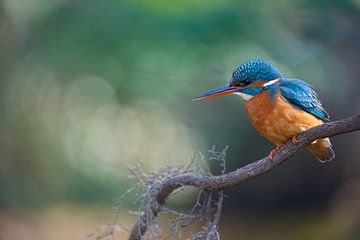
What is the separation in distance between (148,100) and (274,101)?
8.76ft

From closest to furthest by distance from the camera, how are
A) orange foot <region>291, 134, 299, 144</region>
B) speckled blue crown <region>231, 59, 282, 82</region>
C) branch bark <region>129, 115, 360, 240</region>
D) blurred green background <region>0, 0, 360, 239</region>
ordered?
branch bark <region>129, 115, 360, 240</region> → orange foot <region>291, 134, 299, 144</region> → speckled blue crown <region>231, 59, 282, 82</region> → blurred green background <region>0, 0, 360, 239</region>

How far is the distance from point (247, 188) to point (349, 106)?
1.13 metres

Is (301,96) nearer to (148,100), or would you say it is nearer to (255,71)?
(255,71)

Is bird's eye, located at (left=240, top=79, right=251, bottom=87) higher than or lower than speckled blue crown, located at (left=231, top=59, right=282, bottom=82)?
lower

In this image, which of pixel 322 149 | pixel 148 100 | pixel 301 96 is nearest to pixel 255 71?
pixel 301 96

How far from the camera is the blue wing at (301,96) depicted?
1931 millimetres

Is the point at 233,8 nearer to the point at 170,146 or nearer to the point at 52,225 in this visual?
the point at 170,146

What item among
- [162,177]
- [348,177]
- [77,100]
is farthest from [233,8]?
[162,177]

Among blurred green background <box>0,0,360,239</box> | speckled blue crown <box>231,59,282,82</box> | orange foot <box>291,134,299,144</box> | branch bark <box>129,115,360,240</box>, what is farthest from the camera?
blurred green background <box>0,0,360,239</box>

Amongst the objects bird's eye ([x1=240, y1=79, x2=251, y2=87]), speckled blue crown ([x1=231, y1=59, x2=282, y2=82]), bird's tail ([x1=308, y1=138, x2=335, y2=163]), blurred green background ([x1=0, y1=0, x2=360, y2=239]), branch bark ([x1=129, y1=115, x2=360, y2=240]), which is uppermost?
blurred green background ([x1=0, y1=0, x2=360, y2=239])

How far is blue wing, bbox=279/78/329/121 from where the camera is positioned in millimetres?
1931

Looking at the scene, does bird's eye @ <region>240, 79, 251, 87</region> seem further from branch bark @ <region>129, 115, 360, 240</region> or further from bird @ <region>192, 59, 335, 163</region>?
branch bark @ <region>129, 115, 360, 240</region>

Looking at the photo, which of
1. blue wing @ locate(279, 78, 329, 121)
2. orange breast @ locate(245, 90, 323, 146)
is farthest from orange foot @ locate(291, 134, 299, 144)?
blue wing @ locate(279, 78, 329, 121)

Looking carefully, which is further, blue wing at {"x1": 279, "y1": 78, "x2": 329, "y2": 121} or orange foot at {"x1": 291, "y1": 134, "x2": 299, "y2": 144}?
blue wing at {"x1": 279, "y1": 78, "x2": 329, "y2": 121}
